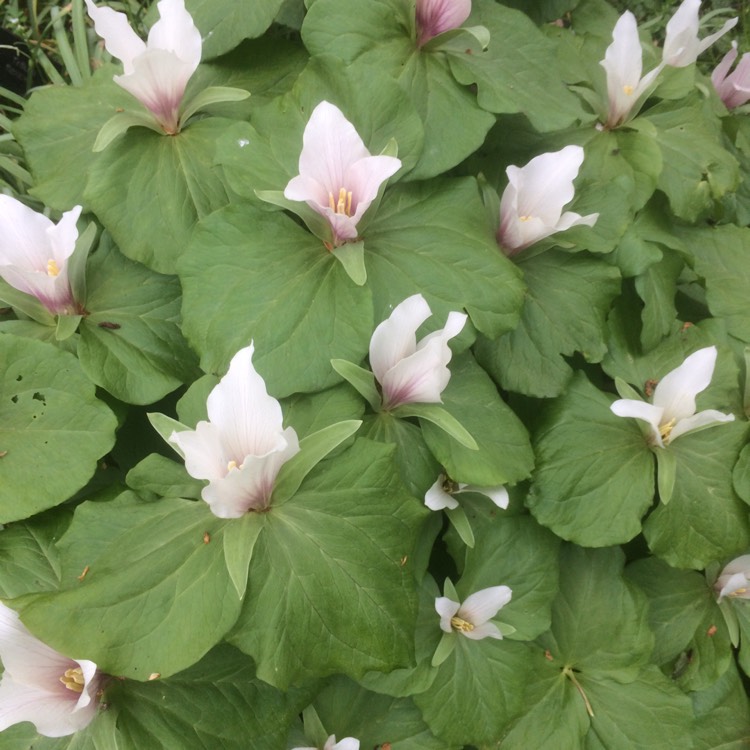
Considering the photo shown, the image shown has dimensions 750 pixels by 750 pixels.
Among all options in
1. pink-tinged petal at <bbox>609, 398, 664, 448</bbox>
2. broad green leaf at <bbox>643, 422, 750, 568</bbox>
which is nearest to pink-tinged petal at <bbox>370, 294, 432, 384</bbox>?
pink-tinged petal at <bbox>609, 398, 664, 448</bbox>

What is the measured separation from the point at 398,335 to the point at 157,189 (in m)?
0.49

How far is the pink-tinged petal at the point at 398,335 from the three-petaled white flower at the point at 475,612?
40 centimetres

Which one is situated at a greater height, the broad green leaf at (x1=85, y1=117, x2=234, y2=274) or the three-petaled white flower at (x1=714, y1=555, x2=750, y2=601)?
the broad green leaf at (x1=85, y1=117, x2=234, y2=274)

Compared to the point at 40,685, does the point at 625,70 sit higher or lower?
higher

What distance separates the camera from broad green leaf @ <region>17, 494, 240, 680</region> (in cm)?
75

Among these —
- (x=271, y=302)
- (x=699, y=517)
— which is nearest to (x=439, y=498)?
(x=271, y=302)

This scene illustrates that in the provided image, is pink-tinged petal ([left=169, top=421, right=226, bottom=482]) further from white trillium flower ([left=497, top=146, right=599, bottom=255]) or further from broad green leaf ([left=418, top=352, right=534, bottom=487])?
white trillium flower ([left=497, top=146, right=599, bottom=255])

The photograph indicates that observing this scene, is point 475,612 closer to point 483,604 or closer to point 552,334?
point 483,604

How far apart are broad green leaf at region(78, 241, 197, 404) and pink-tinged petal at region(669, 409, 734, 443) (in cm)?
83

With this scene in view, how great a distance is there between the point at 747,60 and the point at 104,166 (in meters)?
1.50

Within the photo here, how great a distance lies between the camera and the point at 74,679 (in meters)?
0.80

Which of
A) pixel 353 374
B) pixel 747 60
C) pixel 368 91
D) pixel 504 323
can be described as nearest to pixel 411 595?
pixel 353 374

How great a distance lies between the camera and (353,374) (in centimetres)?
89

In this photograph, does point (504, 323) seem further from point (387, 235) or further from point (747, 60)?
point (747, 60)
